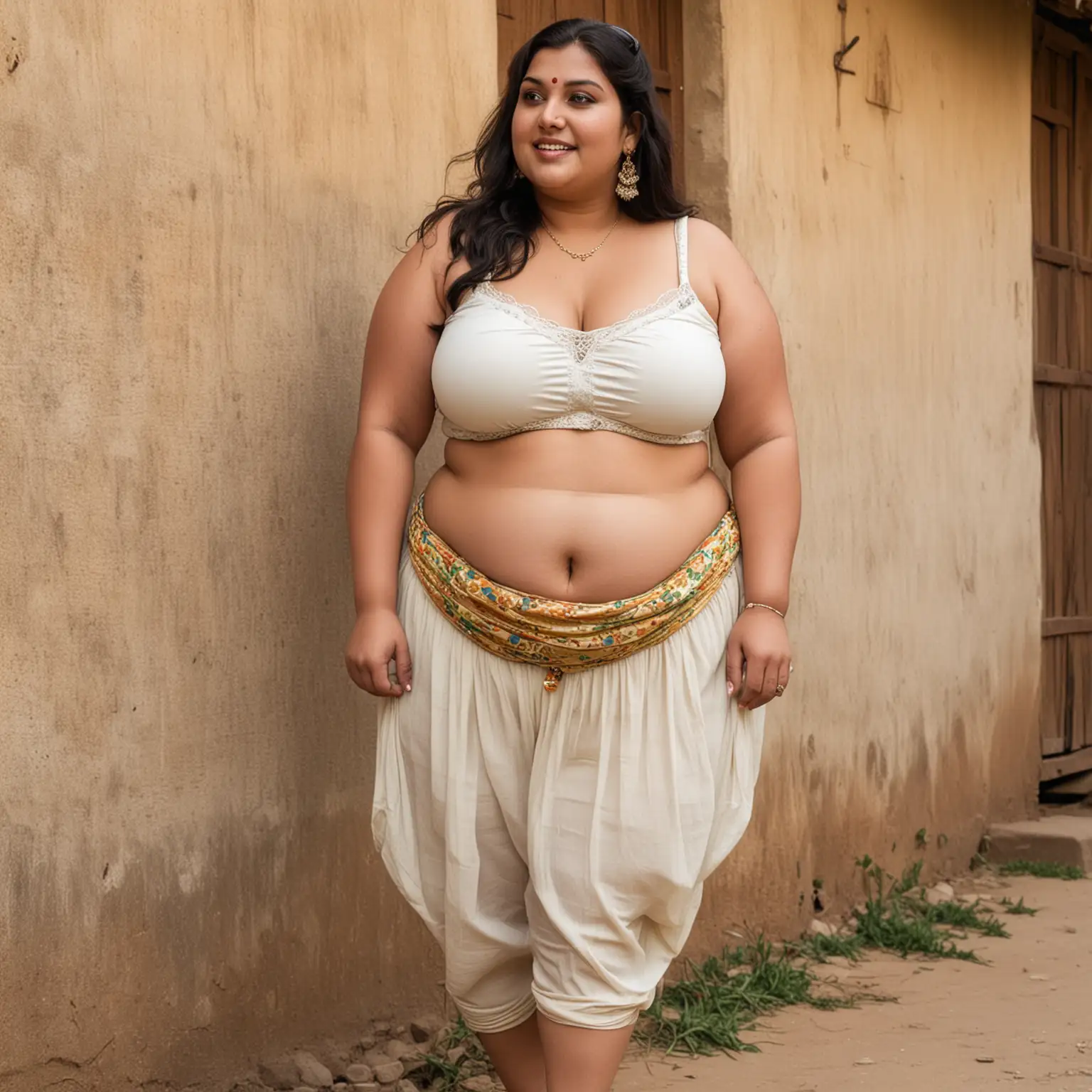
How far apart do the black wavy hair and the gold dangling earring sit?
12 mm

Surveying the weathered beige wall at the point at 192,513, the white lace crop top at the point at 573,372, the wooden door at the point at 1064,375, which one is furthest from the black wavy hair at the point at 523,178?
the wooden door at the point at 1064,375

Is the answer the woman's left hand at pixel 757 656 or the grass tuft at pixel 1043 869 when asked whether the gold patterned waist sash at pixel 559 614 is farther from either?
the grass tuft at pixel 1043 869

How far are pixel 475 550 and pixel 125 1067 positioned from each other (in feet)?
3.79

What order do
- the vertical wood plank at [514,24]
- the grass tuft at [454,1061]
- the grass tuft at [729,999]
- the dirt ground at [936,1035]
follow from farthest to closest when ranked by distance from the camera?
1. the vertical wood plank at [514,24]
2. the grass tuft at [729,999]
3. the dirt ground at [936,1035]
4. the grass tuft at [454,1061]

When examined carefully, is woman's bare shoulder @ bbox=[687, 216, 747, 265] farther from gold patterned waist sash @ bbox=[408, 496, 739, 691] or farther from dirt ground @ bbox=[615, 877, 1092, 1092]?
dirt ground @ bbox=[615, 877, 1092, 1092]

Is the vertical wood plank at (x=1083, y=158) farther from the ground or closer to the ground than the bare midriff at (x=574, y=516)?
farther from the ground

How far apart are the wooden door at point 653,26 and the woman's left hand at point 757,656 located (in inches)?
69.9

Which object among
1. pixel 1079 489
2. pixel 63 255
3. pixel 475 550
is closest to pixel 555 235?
pixel 475 550

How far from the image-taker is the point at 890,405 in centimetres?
536

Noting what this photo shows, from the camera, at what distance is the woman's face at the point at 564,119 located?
2900 millimetres

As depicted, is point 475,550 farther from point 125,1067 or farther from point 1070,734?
point 1070,734

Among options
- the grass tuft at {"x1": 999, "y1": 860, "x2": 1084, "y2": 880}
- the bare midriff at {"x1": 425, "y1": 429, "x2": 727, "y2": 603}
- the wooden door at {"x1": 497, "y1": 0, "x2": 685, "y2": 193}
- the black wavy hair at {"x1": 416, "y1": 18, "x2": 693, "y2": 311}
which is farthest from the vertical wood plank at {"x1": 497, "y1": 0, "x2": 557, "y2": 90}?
the grass tuft at {"x1": 999, "y1": 860, "x2": 1084, "y2": 880}

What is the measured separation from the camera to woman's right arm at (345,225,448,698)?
2961mm

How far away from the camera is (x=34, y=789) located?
2.90 meters
